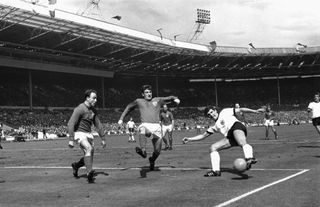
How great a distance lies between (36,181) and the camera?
11203 millimetres

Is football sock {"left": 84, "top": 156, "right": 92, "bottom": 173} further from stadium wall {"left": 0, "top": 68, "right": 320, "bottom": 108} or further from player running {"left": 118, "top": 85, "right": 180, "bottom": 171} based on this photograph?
stadium wall {"left": 0, "top": 68, "right": 320, "bottom": 108}

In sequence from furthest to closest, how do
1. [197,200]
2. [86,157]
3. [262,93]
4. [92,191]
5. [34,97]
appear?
[262,93] < [34,97] < [86,157] < [92,191] < [197,200]

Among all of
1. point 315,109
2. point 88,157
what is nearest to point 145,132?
point 88,157

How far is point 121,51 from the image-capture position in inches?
2697

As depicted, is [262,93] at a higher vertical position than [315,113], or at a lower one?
higher

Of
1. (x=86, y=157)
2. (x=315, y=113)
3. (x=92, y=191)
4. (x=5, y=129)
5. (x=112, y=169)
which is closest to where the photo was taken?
(x=92, y=191)

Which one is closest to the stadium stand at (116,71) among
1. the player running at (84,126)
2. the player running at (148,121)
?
the player running at (148,121)

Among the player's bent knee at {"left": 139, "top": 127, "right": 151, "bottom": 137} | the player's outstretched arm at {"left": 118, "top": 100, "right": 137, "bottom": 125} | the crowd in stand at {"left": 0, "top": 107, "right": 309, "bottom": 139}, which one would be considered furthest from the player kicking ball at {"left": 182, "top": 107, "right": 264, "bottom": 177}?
the crowd in stand at {"left": 0, "top": 107, "right": 309, "bottom": 139}

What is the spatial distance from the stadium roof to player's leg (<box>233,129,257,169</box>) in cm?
3898

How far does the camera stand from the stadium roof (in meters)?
51.0

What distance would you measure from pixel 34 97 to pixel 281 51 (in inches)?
1826

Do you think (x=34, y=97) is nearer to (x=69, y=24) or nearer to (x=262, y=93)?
(x=69, y=24)

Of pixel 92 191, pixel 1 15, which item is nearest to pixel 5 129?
pixel 1 15

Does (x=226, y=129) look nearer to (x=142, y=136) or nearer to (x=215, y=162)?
(x=215, y=162)
